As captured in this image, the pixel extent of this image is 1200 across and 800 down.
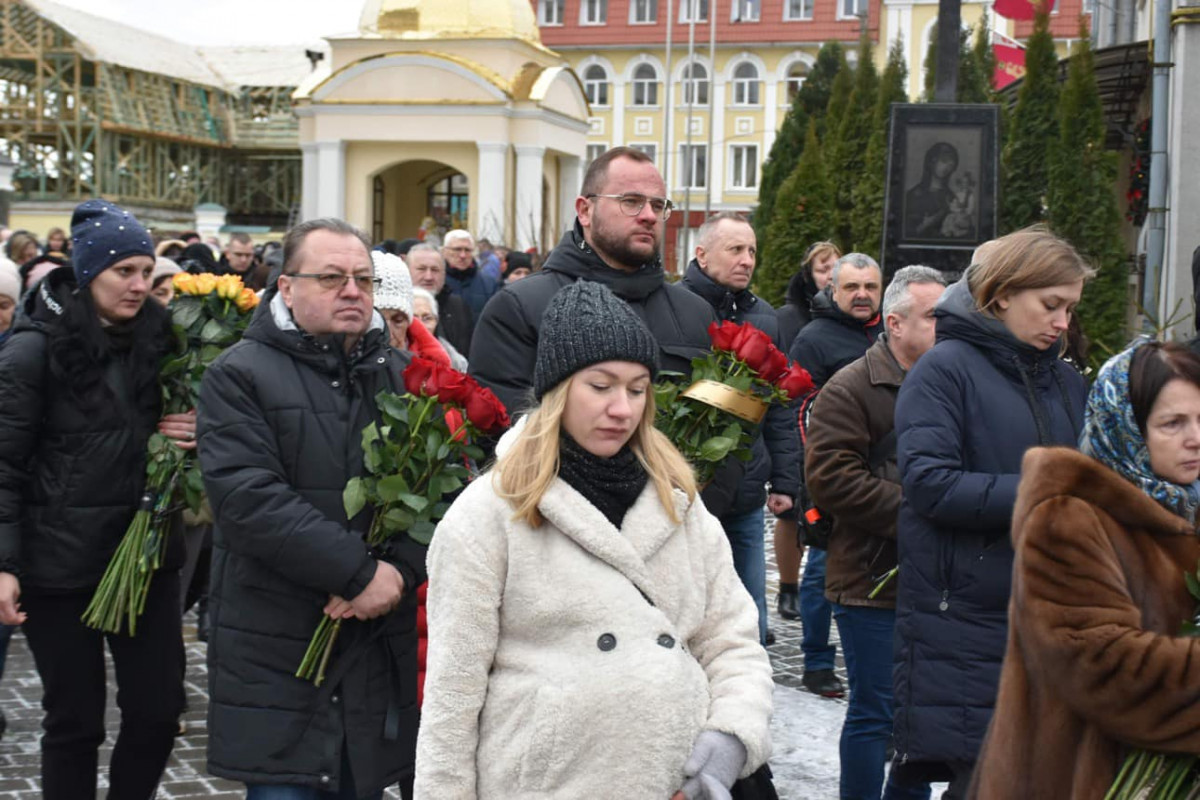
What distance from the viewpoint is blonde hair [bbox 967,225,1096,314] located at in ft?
14.1

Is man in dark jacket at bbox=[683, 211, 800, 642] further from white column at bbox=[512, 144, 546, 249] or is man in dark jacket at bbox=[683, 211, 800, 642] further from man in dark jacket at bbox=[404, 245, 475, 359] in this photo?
white column at bbox=[512, 144, 546, 249]

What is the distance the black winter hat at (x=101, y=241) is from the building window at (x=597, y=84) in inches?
2203

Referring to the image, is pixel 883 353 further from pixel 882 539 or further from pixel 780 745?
pixel 780 745

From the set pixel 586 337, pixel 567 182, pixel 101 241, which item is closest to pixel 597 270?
pixel 101 241

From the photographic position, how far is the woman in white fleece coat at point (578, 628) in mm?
3080

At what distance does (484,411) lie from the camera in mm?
4285

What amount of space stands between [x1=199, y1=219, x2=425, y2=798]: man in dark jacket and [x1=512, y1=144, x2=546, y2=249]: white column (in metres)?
26.2

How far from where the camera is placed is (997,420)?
4332 mm

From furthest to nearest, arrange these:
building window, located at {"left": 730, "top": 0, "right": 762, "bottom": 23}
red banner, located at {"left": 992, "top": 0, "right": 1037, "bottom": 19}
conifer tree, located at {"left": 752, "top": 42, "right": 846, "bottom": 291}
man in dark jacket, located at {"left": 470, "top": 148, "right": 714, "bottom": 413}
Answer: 1. building window, located at {"left": 730, "top": 0, "right": 762, "bottom": 23}
2. conifer tree, located at {"left": 752, "top": 42, "right": 846, "bottom": 291}
3. red banner, located at {"left": 992, "top": 0, "right": 1037, "bottom": 19}
4. man in dark jacket, located at {"left": 470, "top": 148, "right": 714, "bottom": 413}

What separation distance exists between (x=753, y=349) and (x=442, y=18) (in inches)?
1110

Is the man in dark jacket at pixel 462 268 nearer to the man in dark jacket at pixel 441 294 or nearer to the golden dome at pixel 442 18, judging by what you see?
the man in dark jacket at pixel 441 294

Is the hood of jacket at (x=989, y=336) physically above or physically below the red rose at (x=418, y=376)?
above

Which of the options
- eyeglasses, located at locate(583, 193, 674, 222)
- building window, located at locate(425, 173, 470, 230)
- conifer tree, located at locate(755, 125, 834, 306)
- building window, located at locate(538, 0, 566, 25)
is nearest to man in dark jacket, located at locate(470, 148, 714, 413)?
eyeglasses, located at locate(583, 193, 674, 222)

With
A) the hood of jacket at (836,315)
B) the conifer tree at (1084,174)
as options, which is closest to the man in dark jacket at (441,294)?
the hood of jacket at (836,315)
